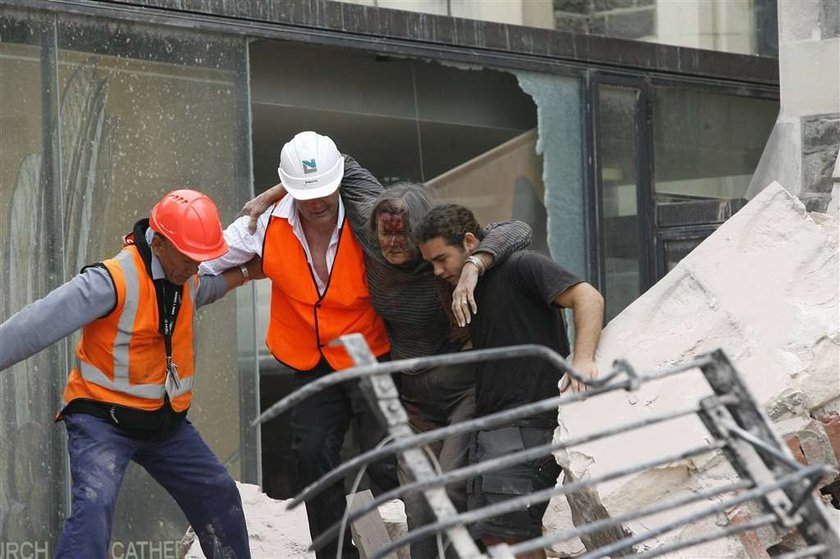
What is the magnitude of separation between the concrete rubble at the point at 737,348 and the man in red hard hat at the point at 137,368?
133 cm

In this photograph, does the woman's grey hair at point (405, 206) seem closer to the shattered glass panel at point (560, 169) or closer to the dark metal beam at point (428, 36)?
the dark metal beam at point (428, 36)

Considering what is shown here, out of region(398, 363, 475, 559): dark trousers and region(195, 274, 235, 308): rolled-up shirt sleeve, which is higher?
region(195, 274, 235, 308): rolled-up shirt sleeve

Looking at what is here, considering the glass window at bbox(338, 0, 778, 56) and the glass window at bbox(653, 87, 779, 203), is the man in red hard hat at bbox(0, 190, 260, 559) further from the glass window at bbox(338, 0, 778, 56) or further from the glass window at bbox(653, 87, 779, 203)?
the glass window at bbox(653, 87, 779, 203)

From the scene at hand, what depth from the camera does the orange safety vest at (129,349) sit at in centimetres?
514

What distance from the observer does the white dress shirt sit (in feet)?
18.2

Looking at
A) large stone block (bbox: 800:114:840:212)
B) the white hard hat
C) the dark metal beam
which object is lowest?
the white hard hat

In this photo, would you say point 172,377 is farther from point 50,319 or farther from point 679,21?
point 679,21

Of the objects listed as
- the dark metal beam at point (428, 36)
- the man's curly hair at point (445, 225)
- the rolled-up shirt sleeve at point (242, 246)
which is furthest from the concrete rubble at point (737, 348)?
the dark metal beam at point (428, 36)

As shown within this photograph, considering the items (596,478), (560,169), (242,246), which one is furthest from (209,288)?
(560,169)

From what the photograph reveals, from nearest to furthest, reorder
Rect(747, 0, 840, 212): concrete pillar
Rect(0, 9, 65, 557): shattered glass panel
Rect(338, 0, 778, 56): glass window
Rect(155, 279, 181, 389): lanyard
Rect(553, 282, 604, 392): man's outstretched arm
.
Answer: Rect(553, 282, 604, 392): man's outstretched arm < Rect(155, 279, 181, 389): lanyard < Rect(0, 9, 65, 557): shattered glass panel < Rect(747, 0, 840, 212): concrete pillar < Rect(338, 0, 778, 56): glass window

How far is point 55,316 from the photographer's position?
4934mm

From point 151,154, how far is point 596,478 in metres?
4.80

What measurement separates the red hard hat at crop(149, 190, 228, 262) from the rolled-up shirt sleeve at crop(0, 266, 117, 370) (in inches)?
11.8

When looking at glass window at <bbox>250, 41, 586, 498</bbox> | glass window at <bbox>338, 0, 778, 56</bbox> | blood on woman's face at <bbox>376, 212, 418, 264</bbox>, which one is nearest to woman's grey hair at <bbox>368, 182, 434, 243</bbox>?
blood on woman's face at <bbox>376, 212, 418, 264</bbox>
